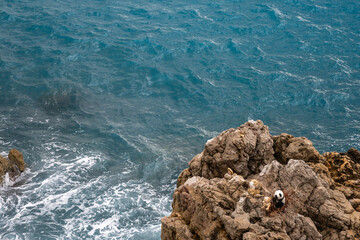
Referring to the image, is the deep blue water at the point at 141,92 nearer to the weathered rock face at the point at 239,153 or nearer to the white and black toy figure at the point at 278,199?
the weathered rock face at the point at 239,153

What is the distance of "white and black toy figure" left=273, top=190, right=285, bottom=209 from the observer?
19.4 metres

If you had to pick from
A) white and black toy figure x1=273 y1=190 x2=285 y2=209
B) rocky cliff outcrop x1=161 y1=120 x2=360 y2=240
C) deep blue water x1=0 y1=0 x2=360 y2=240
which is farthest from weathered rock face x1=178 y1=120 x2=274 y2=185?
deep blue water x1=0 y1=0 x2=360 y2=240

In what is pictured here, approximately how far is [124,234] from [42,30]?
6045cm

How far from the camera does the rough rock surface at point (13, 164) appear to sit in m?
42.2

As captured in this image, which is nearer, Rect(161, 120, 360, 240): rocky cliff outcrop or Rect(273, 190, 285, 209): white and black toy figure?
Rect(273, 190, 285, 209): white and black toy figure

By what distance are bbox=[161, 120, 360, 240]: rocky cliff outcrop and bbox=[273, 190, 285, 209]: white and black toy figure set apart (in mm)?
165

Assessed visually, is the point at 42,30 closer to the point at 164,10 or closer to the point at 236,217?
the point at 164,10

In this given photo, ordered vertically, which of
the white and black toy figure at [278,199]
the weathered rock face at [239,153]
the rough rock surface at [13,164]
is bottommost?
the rough rock surface at [13,164]

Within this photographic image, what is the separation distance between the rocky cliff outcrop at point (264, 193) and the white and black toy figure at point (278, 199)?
0.54ft

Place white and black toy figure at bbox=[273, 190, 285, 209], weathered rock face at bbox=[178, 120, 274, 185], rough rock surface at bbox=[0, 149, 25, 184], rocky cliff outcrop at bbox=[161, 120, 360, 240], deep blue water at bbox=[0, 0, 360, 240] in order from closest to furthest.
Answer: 1. white and black toy figure at bbox=[273, 190, 285, 209]
2. rocky cliff outcrop at bbox=[161, 120, 360, 240]
3. weathered rock face at bbox=[178, 120, 274, 185]
4. deep blue water at bbox=[0, 0, 360, 240]
5. rough rock surface at bbox=[0, 149, 25, 184]

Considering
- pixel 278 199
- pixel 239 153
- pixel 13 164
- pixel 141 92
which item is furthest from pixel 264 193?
pixel 141 92

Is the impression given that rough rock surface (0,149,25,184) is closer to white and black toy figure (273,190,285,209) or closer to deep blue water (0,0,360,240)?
deep blue water (0,0,360,240)

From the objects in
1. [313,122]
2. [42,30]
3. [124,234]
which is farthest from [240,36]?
[124,234]

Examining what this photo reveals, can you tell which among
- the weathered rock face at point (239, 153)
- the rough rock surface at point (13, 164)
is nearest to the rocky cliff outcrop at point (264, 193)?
the weathered rock face at point (239, 153)
